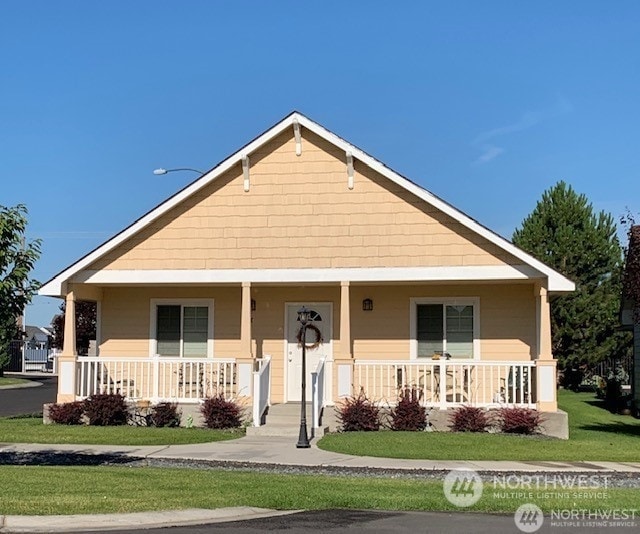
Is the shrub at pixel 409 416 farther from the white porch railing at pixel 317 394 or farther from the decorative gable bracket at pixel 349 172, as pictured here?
the decorative gable bracket at pixel 349 172

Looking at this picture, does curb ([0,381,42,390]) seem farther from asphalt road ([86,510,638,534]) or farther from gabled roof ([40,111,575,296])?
asphalt road ([86,510,638,534])

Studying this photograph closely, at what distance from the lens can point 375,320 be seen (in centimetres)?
2034

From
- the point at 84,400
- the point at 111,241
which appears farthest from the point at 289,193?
the point at 84,400

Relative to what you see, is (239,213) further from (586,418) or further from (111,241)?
(586,418)

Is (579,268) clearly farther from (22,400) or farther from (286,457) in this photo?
(286,457)

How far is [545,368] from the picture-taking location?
59.3 ft

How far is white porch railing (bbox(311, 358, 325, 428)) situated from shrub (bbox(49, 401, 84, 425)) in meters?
5.16

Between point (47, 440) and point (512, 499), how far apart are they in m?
9.77

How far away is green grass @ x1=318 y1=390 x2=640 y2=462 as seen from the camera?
14.7 m

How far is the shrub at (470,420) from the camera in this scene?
17734 millimetres

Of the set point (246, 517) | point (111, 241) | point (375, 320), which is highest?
point (111, 241)

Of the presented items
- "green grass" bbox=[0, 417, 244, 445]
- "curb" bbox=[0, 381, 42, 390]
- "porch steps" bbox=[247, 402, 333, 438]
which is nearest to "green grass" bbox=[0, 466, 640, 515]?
"green grass" bbox=[0, 417, 244, 445]

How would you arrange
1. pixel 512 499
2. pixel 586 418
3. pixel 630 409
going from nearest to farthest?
pixel 512 499 → pixel 586 418 → pixel 630 409

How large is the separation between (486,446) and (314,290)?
6400 millimetres
